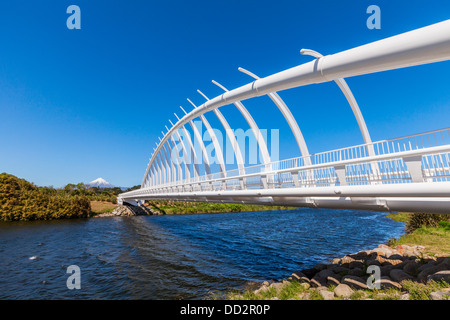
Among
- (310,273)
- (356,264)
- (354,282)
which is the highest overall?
(354,282)

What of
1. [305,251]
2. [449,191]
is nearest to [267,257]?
[305,251]

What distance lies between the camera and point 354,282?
759 cm

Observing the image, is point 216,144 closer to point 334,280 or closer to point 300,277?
point 300,277

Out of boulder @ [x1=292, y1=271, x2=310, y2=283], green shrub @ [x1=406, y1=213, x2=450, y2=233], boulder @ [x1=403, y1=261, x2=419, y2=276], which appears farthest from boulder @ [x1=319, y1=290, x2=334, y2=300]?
green shrub @ [x1=406, y1=213, x2=450, y2=233]

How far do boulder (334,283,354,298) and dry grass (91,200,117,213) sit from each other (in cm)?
4821

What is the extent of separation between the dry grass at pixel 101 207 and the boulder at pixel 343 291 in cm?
4821

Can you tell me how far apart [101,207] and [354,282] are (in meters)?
52.7

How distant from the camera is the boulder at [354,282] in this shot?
24.0 feet

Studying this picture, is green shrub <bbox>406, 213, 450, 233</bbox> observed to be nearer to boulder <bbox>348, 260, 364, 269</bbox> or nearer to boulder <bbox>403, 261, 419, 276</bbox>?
boulder <bbox>348, 260, 364, 269</bbox>

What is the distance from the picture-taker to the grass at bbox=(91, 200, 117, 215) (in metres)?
46.6

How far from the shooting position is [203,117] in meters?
21.5

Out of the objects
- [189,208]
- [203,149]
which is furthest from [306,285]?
[189,208]

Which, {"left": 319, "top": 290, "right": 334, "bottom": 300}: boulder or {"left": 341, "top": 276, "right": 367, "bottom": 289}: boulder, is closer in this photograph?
{"left": 319, "top": 290, "right": 334, "bottom": 300}: boulder
